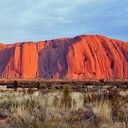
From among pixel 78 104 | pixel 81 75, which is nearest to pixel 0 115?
pixel 78 104

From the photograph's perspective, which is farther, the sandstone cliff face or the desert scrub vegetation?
the sandstone cliff face

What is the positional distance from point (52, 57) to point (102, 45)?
18.5 metres

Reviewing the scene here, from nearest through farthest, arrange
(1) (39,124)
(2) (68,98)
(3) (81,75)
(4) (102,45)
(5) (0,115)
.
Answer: (1) (39,124) < (5) (0,115) < (2) (68,98) < (3) (81,75) < (4) (102,45)

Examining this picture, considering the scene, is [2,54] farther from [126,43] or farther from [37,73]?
[126,43]

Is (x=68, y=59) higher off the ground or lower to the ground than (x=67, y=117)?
higher

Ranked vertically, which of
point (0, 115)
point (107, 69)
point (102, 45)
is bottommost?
point (0, 115)

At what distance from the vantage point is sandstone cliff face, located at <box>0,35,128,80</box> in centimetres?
11088

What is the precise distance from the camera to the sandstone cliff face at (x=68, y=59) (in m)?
111

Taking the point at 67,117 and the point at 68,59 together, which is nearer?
the point at 67,117

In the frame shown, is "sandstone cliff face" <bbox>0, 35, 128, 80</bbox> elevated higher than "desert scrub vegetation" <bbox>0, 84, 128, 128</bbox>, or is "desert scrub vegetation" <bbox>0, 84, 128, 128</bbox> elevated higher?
"sandstone cliff face" <bbox>0, 35, 128, 80</bbox>

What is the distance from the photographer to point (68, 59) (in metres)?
111

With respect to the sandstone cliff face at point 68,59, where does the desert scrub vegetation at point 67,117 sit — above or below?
below

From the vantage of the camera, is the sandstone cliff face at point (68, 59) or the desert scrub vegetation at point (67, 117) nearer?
the desert scrub vegetation at point (67, 117)

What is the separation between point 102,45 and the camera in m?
120
